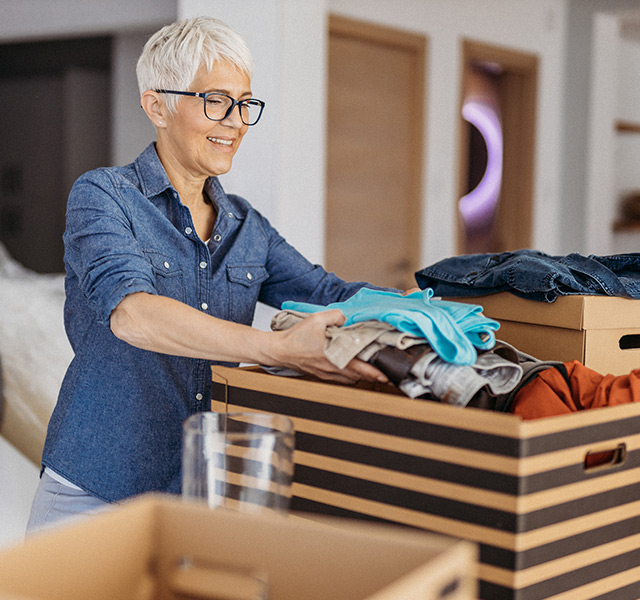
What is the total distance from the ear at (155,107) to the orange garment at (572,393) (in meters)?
0.74

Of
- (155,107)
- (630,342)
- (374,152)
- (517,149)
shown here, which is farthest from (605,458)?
(517,149)

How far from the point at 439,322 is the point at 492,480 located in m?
0.23

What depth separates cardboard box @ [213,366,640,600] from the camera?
692 mm

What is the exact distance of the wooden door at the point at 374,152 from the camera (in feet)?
11.7

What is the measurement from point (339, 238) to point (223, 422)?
2.94m

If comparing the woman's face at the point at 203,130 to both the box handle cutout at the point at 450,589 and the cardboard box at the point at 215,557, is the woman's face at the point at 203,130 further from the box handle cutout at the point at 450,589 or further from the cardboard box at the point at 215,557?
the box handle cutout at the point at 450,589

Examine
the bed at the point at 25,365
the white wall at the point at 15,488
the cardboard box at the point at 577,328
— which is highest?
the cardboard box at the point at 577,328

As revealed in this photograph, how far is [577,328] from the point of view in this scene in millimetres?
1208

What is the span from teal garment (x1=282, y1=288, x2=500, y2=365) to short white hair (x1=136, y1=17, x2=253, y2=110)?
0.49 meters

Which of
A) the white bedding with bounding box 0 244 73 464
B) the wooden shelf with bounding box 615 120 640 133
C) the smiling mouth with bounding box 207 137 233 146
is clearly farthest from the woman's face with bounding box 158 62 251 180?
the wooden shelf with bounding box 615 120 640 133

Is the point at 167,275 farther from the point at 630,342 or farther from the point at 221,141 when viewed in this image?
the point at 630,342

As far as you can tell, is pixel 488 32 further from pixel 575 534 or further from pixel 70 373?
pixel 575 534

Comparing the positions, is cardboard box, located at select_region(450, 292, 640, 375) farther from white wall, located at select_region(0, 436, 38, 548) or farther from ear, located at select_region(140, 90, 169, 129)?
white wall, located at select_region(0, 436, 38, 548)

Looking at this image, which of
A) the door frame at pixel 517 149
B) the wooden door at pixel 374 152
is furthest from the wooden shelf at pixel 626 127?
the wooden door at pixel 374 152
